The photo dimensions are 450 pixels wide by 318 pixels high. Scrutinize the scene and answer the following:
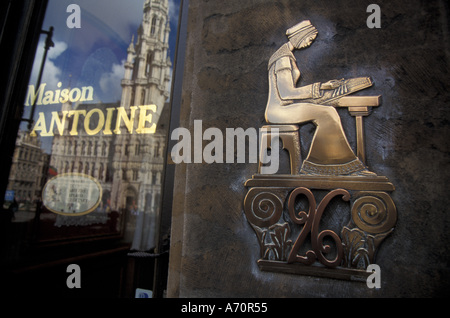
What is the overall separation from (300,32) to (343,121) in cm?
76

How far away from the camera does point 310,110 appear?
5.61 feet

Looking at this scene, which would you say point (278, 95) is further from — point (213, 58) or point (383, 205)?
point (383, 205)

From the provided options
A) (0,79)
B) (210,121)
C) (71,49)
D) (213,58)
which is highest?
(71,49)

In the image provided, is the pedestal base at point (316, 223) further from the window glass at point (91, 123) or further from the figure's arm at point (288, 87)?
the window glass at point (91, 123)

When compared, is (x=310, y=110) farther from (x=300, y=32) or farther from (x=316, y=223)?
(x=316, y=223)

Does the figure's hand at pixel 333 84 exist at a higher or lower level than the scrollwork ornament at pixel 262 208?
higher

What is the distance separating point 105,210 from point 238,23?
2794 millimetres

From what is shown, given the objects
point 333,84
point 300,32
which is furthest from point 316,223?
point 300,32

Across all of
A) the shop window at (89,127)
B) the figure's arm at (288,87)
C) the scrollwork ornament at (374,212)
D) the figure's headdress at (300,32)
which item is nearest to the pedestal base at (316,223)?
the scrollwork ornament at (374,212)

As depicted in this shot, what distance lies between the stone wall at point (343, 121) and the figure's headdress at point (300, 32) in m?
0.06

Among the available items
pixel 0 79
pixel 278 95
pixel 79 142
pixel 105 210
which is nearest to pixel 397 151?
pixel 278 95

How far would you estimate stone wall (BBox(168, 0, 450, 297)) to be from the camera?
56.7 inches

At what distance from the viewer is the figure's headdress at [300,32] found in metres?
1.82

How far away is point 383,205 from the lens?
149 centimetres
